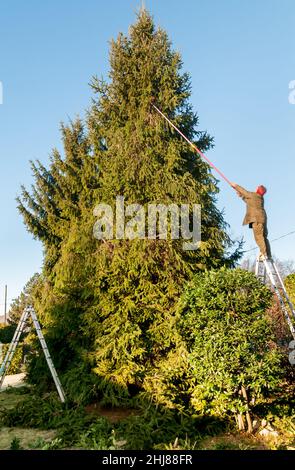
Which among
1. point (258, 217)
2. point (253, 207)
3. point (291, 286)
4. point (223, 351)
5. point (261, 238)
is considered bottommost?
point (223, 351)

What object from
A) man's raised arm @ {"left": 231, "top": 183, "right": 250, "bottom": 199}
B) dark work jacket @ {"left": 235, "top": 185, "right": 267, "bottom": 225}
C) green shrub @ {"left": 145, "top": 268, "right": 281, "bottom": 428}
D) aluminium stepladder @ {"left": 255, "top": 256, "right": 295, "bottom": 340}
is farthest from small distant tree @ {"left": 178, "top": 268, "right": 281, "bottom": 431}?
man's raised arm @ {"left": 231, "top": 183, "right": 250, "bottom": 199}

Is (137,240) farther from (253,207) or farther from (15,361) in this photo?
(15,361)

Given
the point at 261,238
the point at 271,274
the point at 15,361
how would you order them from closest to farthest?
the point at 271,274 < the point at 261,238 < the point at 15,361

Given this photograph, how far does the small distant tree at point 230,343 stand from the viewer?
695cm

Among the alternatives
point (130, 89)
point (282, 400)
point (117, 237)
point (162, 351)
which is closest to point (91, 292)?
point (117, 237)

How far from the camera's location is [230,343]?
711 cm

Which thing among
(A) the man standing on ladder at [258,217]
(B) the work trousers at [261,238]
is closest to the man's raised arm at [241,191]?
(A) the man standing on ladder at [258,217]

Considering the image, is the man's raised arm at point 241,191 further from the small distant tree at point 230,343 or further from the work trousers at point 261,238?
the small distant tree at point 230,343

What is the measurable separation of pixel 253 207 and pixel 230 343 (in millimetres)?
3640

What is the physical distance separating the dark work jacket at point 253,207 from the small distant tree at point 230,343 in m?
1.67

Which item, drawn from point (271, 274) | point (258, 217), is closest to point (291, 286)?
point (271, 274)

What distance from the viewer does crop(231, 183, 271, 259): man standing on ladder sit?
351 inches

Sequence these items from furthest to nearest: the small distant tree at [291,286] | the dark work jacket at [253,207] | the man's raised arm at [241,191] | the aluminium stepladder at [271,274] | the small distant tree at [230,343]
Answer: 1. the small distant tree at [291,286]
2. the man's raised arm at [241,191]
3. the dark work jacket at [253,207]
4. the aluminium stepladder at [271,274]
5. the small distant tree at [230,343]

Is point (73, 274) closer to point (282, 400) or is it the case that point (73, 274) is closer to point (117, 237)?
point (117, 237)
